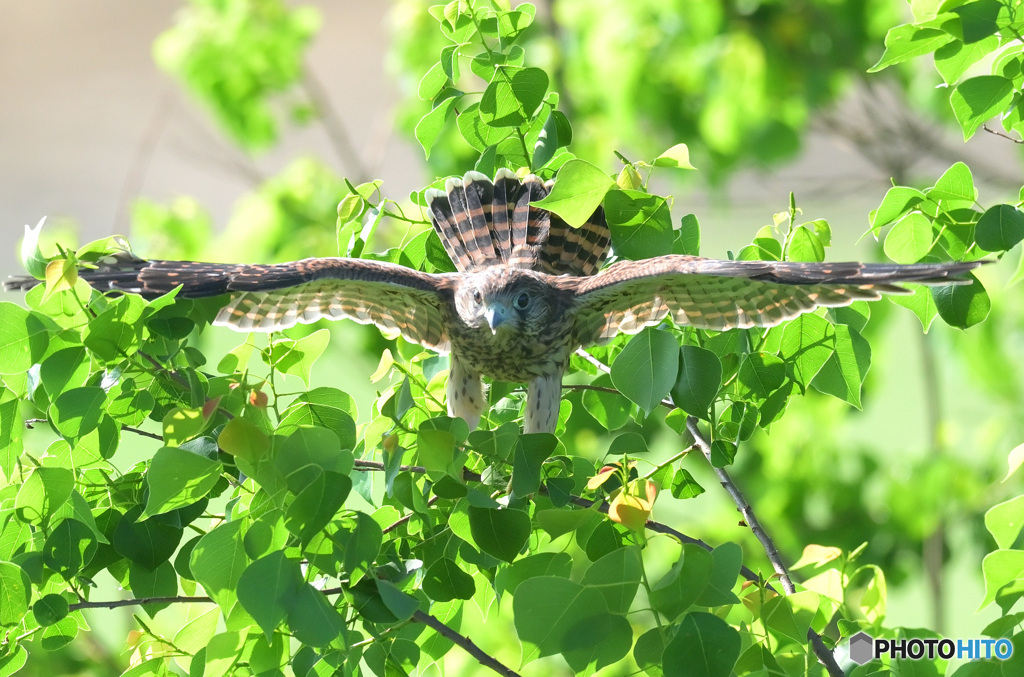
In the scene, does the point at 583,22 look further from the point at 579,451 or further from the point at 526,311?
the point at 526,311

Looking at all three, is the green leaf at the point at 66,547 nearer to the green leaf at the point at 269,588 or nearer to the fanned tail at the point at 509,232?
the green leaf at the point at 269,588

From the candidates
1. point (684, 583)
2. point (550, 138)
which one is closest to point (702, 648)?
point (684, 583)

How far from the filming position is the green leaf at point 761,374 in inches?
56.0

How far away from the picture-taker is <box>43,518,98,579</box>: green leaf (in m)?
1.29

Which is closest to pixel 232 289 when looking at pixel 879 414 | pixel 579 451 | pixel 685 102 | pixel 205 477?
pixel 205 477

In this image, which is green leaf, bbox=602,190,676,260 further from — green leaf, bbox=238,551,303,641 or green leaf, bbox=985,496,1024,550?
Answer: green leaf, bbox=238,551,303,641

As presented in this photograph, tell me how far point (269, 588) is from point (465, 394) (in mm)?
1045

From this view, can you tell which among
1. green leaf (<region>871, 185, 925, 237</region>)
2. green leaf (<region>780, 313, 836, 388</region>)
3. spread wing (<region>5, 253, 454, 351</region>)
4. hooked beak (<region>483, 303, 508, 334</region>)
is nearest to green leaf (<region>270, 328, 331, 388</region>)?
spread wing (<region>5, 253, 454, 351</region>)

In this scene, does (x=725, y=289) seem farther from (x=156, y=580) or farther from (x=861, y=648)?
(x=156, y=580)

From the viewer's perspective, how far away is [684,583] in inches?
44.5

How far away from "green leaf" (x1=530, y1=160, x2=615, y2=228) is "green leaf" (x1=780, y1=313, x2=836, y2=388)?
0.40m

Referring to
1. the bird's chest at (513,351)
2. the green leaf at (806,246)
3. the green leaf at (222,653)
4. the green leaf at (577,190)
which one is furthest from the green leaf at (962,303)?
the green leaf at (222,653)

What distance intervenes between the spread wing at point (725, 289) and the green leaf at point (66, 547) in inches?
33.9

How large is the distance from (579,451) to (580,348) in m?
2.03
